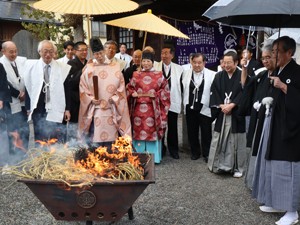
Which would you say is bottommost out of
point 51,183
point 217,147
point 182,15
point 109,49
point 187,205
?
point 187,205

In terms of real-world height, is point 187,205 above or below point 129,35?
below

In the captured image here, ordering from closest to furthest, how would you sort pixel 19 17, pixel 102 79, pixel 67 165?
pixel 67 165, pixel 102 79, pixel 19 17

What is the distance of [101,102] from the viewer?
5.18 metres

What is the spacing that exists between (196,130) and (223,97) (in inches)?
43.1

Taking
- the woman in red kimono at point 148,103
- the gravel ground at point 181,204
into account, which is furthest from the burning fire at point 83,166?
the woman in red kimono at point 148,103

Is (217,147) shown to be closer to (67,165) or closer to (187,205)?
(187,205)

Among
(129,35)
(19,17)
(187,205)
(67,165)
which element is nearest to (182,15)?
(129,35)

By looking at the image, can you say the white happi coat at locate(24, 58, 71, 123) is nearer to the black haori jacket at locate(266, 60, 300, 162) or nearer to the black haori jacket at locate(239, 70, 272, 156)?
the black haori jacket at locate(239, 70, 272, 156)

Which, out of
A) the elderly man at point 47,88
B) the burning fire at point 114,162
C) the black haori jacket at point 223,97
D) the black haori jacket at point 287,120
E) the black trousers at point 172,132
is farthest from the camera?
the black trousers at point 172,132

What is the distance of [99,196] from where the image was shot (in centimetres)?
298

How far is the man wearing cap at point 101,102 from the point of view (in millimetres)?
5164

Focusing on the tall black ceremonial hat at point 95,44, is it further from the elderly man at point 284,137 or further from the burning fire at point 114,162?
the elderly man at point 284,137

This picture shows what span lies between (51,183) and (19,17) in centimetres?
1424

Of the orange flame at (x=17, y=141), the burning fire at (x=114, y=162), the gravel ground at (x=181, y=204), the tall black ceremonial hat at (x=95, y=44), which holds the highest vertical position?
the tall black ceremonial hat at (x=95, y=44)
